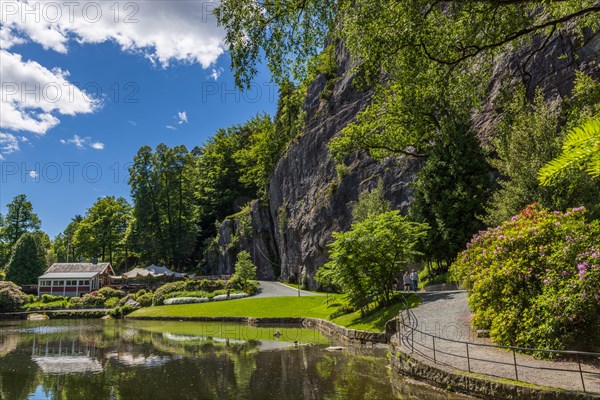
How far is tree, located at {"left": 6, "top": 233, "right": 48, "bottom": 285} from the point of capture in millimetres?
63000

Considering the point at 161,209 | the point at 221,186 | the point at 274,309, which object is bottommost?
the point at 274,309

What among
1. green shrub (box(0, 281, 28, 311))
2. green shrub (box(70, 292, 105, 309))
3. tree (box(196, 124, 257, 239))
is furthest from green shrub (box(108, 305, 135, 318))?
tree (box(196, 124, 257, 239))

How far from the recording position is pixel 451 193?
25.4 meters

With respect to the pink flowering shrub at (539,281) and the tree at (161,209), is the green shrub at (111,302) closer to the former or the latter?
the tree at (161,209)

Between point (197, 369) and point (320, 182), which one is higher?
point (320, 182)

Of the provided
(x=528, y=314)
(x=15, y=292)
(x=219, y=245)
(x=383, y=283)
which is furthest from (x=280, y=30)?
(x=219, y=245)

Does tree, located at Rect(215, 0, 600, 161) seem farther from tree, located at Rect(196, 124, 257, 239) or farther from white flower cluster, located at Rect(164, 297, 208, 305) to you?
tree, located at Rect(196, 124, 257, 239)

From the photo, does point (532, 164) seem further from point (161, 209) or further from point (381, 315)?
point (161, 209)

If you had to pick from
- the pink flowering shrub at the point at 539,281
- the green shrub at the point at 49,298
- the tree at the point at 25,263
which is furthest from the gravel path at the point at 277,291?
the tree at the point at 25,263

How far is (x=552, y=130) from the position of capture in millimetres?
18125

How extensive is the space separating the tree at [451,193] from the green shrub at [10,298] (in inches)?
1818

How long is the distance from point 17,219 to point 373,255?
274 ft


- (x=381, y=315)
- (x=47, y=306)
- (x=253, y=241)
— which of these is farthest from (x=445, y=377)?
(x=253, y=241)

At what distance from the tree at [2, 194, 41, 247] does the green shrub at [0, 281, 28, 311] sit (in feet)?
120
